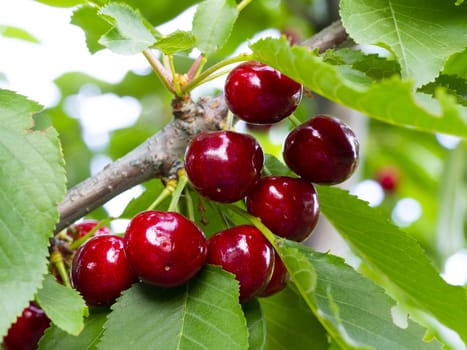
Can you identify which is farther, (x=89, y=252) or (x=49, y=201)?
(x=89, y=252)

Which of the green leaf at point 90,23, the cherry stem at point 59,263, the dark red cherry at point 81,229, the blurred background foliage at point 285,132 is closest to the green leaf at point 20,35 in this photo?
the blurred background foliage at point 285,132

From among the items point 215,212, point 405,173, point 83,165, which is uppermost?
point 215,212

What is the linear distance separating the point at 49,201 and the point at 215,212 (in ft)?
1.31

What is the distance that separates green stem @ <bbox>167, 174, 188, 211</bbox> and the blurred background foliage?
2.07 feet

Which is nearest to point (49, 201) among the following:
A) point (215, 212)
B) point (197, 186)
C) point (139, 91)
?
point (197, 186)

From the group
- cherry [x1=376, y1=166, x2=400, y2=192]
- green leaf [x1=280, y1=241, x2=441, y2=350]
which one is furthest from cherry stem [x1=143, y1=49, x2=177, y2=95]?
cherry [x1=376, y1=166, x2=400, y2=192]

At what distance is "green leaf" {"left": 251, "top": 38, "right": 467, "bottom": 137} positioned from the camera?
0.80m

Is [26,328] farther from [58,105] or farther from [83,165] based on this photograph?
[58,105]

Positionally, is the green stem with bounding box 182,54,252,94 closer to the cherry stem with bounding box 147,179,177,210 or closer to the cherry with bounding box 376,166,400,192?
the cherry stem with bounding box 147,179,177,210

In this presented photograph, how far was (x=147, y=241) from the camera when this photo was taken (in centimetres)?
108

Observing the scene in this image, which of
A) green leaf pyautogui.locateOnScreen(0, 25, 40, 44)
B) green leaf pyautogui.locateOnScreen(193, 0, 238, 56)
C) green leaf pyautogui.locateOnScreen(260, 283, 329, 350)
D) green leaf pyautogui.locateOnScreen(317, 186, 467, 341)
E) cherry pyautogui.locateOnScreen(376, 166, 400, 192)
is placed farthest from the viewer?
cherry pyautogui.locateOnScreen(376, 166, 400, 192)

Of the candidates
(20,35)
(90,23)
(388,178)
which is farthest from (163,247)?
(388,178)

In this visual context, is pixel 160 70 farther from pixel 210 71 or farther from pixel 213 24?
pixel 213 24

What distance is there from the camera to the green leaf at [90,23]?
1.54m
